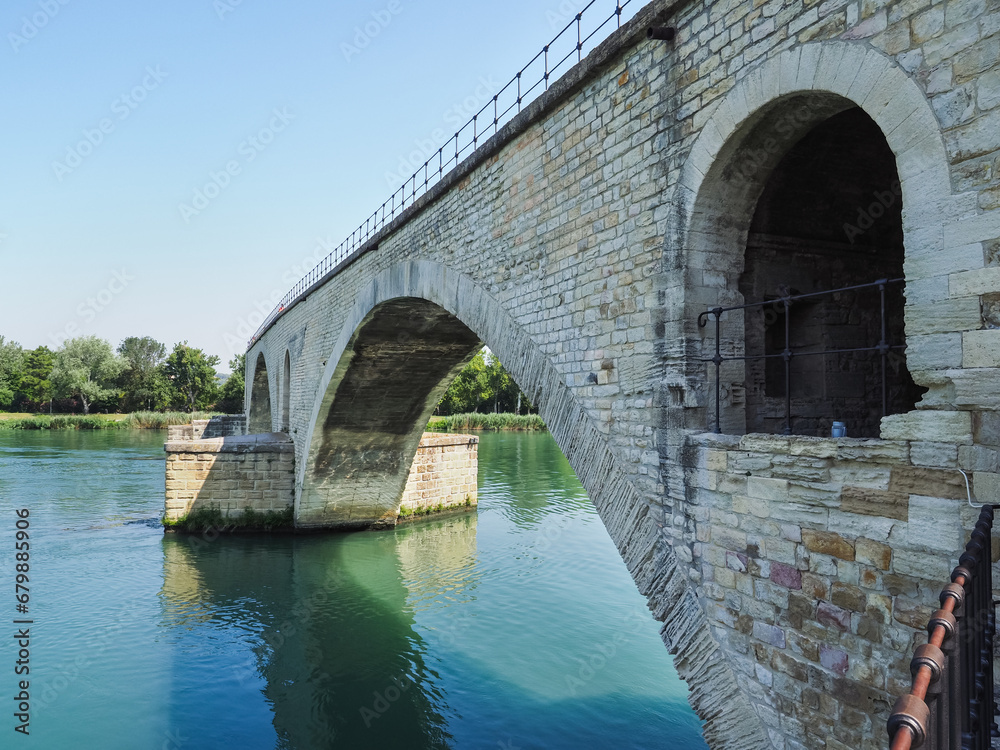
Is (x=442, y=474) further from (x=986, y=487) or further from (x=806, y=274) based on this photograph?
(x=986, y=487)

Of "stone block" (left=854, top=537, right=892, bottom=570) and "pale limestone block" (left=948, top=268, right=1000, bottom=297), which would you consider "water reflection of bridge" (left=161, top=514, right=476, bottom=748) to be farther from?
"pale limestone block" (left=948, top=268, right=1000, bottom=297)

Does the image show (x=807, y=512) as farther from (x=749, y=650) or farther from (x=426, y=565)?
(x=426, y=565)

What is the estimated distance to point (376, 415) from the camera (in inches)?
610

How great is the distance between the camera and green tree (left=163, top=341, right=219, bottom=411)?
62594mm

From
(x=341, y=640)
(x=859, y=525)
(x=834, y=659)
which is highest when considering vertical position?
(x=859, y=525)

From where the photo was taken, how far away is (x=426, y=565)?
530 inches

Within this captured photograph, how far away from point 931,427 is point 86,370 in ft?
195

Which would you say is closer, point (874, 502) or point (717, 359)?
point (874, 502)

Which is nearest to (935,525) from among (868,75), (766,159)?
(868,75)

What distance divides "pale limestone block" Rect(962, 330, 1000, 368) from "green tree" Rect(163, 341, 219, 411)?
6594 centimetres

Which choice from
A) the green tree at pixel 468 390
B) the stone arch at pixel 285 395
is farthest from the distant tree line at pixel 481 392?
the stone arch at pixel 285 395

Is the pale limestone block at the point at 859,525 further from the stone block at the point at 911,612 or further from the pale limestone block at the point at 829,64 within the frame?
the pale limestone block at the point at 829,64

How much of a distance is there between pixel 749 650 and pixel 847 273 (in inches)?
118

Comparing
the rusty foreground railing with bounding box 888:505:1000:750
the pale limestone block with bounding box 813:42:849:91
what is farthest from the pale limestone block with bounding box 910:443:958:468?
the pale limestone block with bounding box 813:42:849:91
